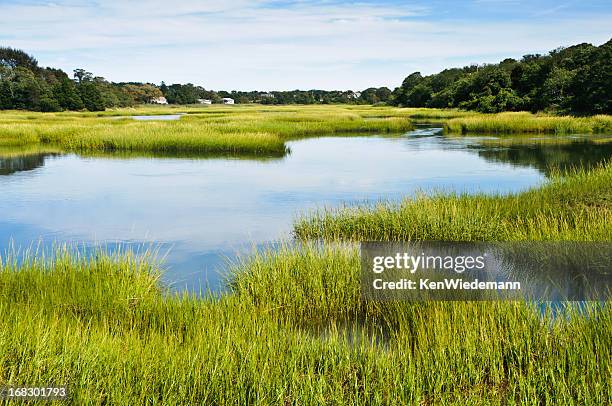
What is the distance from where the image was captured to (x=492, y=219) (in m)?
9.54

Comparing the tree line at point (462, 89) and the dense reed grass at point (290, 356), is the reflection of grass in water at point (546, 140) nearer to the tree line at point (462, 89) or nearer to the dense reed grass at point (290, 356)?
the tree line at point (462, 89)

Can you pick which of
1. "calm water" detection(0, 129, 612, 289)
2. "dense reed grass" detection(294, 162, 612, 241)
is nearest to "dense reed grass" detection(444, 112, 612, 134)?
"calm water" detection(0, 129, 612, 289)

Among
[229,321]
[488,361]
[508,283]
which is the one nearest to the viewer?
[488,361]

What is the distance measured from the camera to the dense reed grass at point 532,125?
120ft

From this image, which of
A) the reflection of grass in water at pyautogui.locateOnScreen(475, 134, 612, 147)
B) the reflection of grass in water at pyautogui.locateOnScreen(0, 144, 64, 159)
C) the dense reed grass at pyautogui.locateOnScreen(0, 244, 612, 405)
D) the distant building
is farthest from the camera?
the distant building

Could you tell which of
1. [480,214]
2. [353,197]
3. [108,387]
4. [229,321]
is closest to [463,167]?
[353,197]

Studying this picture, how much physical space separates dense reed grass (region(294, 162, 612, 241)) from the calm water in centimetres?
180

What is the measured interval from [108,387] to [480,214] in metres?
7.35

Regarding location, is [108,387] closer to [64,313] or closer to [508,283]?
[64,313]

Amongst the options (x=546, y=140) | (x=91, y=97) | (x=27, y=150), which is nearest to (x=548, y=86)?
(x=546, y=140)

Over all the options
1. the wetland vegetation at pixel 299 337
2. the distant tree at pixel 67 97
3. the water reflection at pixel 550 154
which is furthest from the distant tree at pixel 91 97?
the wetland vegetation at pixel 299 337

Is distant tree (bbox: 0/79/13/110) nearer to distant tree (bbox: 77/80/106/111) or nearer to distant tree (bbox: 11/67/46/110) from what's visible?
distant tree (bbox: 11/67/46/110)

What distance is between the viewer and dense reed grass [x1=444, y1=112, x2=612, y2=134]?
36.6m

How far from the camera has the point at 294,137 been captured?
39.0 m
